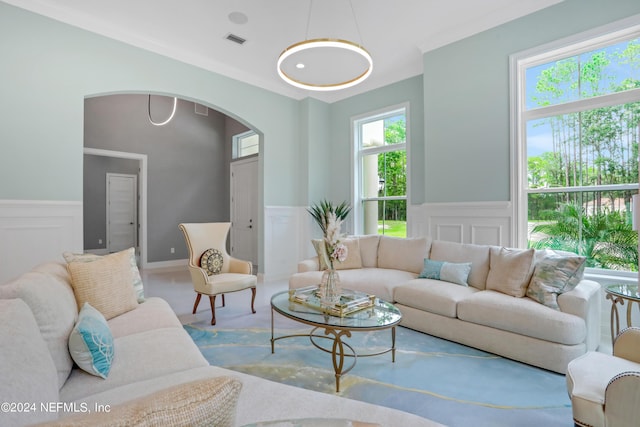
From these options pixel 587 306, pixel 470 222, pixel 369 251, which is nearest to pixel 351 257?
pixel 369 251

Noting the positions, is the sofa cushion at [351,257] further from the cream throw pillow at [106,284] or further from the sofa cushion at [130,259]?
the cream throw pillow at [106,284]

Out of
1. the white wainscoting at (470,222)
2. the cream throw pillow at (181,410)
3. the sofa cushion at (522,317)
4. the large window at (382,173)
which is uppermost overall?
the large window at (382,173)

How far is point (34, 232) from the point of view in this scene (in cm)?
328

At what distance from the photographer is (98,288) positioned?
6.82ft

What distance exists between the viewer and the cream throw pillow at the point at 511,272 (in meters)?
2.78

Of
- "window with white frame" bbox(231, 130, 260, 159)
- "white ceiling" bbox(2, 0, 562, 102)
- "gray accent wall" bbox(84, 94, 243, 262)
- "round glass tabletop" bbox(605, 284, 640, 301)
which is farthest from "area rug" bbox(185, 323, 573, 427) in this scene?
"window with white frame" bbox(231, 130, 260, 159)

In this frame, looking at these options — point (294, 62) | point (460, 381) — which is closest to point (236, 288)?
point (460, 381)

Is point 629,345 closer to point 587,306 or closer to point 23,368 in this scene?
point 587,306

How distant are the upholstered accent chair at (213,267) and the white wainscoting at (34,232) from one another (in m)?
1.13

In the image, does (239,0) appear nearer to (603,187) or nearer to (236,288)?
(236,288)

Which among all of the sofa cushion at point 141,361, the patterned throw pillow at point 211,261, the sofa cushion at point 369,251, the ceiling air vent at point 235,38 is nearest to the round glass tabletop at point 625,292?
the sofa cushion at point 369,251

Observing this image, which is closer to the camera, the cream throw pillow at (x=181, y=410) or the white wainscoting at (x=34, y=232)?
the cream throw pillow at (x=181, y=410)

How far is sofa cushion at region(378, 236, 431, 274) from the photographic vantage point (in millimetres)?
3797

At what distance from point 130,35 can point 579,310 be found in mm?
5340
